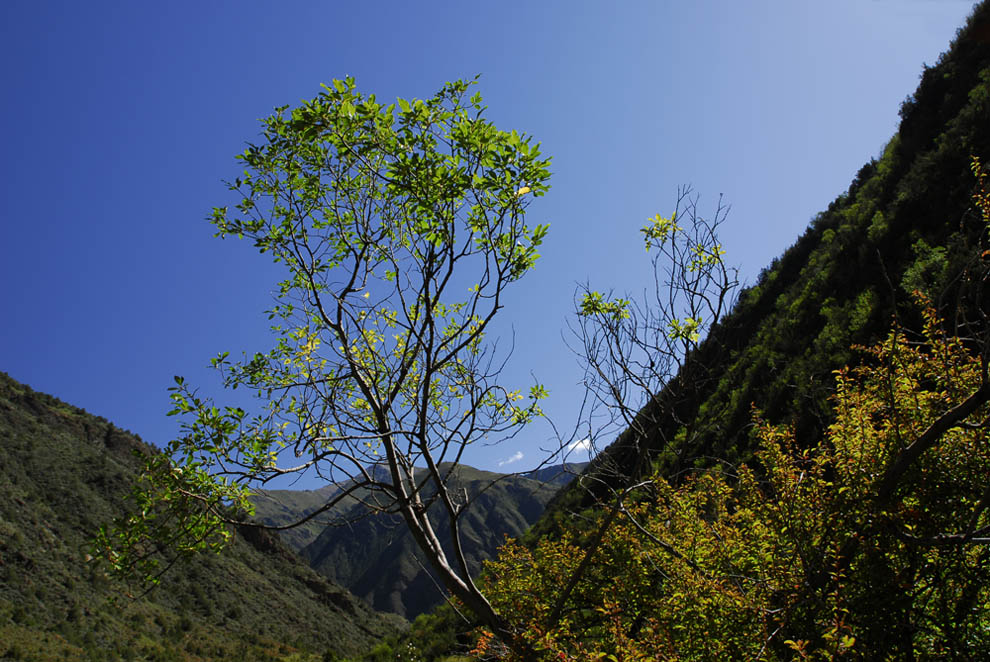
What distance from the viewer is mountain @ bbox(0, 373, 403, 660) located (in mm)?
35031

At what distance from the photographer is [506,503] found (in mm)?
153125

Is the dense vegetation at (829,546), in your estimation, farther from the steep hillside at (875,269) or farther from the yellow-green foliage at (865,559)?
the steep hillside at (875,269)

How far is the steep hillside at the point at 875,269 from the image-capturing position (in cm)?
1162

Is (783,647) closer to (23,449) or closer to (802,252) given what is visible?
(802,252)

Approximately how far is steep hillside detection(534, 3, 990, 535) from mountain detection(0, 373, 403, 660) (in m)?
31.9

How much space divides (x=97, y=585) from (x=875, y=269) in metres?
55.8

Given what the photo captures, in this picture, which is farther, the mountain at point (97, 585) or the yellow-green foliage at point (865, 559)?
the mountain at point (97, 585)

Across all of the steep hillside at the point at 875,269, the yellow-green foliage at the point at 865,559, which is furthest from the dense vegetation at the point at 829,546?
the steep hillside at the point at 875,269

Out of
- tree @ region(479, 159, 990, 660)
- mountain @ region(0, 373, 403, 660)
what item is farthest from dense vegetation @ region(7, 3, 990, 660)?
mountain @ region(0, 373, 403, 660)

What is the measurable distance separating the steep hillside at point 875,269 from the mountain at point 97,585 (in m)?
31.9

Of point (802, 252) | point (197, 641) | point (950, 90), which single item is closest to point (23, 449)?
point (197, 641)

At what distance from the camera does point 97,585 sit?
40.7 m

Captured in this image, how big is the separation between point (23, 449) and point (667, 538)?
205 ft

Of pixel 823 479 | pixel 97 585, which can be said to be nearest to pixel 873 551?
pixel 823 479
